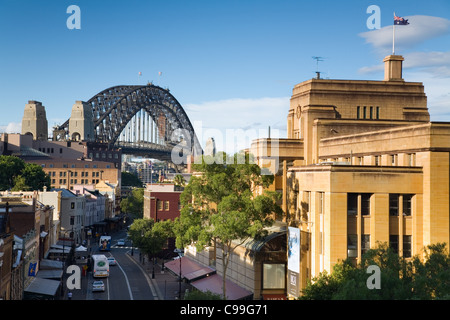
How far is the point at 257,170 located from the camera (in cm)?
5594

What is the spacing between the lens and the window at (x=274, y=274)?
56281 mm

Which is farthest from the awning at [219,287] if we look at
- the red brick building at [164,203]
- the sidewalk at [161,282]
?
the red brick building at [164,203]

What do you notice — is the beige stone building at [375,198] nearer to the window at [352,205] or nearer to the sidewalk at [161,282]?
the window at [352,205]

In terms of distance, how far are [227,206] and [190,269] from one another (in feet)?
79.0

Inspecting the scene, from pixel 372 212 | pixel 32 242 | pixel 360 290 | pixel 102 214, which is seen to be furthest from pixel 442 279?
pixel 102 214

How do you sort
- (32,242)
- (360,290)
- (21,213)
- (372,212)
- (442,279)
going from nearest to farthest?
1. (360,290)
2. (442,279)
3. (372,212)
4. (32,242)
5. (21,213)

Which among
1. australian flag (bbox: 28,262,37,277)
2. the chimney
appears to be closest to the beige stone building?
the chimney

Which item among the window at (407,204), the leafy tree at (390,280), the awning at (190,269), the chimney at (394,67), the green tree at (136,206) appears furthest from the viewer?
the green tree at (136,206)

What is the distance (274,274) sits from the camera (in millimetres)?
56469

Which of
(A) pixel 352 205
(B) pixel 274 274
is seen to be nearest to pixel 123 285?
(B) pixel 274 274

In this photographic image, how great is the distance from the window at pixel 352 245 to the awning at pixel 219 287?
13.0 m

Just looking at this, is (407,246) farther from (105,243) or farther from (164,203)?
(105,243)
